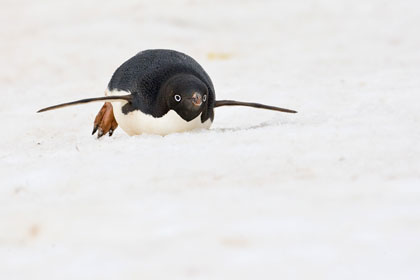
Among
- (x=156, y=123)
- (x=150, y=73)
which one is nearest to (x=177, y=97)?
(x=156, y=123)

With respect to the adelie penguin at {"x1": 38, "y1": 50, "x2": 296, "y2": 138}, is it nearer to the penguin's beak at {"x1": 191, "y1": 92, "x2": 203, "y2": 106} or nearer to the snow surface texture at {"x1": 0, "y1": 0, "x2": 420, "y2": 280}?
the penguin's beak at {"x1": 191, "y1": 92, "x2": 203, "y2": 106}

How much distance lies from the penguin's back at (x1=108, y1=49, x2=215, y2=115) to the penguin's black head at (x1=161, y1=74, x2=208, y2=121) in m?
0.10

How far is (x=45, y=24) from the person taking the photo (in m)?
8.26

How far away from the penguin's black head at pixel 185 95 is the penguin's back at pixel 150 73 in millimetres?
103

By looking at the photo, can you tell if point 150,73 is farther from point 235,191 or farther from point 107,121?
point 235,191

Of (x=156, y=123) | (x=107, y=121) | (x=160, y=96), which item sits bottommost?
(x=107, y=121)

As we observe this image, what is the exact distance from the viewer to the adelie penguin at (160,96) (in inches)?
138

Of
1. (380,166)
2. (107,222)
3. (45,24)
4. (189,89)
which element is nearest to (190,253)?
(107,222)

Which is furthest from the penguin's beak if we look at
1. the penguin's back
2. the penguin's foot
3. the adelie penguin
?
the penguin's foot

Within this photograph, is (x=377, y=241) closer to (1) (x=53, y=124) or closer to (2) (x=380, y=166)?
(2) (x=380, y=166)

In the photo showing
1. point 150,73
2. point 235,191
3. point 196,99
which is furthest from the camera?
point 150,73

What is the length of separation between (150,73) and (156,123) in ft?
0.98

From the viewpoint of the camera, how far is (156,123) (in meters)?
3.57

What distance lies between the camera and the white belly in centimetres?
354
